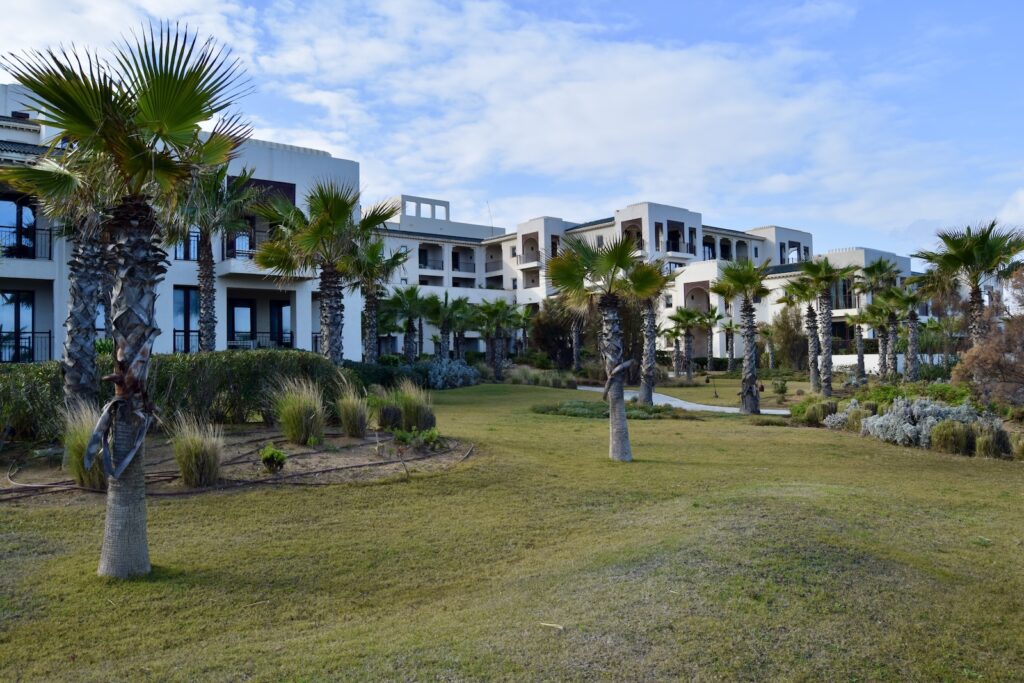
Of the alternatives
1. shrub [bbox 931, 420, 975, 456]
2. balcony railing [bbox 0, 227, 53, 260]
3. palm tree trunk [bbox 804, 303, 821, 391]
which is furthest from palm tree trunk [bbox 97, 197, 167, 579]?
palm tree trunk [bbox 804, 303, 821, 391]

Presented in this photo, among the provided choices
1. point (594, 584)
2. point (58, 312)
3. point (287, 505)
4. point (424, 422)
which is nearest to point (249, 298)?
point (58, 312)

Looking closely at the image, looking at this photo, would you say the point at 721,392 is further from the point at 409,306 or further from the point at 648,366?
the point at 409,306

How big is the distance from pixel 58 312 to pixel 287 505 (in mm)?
20546

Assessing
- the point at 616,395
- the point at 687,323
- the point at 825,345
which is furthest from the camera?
the point at 687,323

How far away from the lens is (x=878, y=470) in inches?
517

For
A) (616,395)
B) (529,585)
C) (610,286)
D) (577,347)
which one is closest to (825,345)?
(577,347)

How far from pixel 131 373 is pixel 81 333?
5656 mm

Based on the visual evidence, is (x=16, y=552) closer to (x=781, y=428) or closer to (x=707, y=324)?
(x=781, y=428)

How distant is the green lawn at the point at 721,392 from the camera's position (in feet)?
101

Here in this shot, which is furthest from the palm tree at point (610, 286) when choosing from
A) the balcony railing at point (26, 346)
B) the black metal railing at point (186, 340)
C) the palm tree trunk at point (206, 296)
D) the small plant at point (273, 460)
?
the balcony railing at point (26, 346)

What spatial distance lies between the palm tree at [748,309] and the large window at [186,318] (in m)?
18.9

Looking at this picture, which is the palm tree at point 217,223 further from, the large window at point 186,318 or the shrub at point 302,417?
the shrub at point 302,417

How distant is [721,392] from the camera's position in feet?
117

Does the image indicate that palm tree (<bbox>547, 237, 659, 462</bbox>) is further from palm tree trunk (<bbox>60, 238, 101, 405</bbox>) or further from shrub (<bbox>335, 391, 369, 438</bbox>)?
palm tree trunk (<bbox>60, 238, 101, 405</bbox>)
